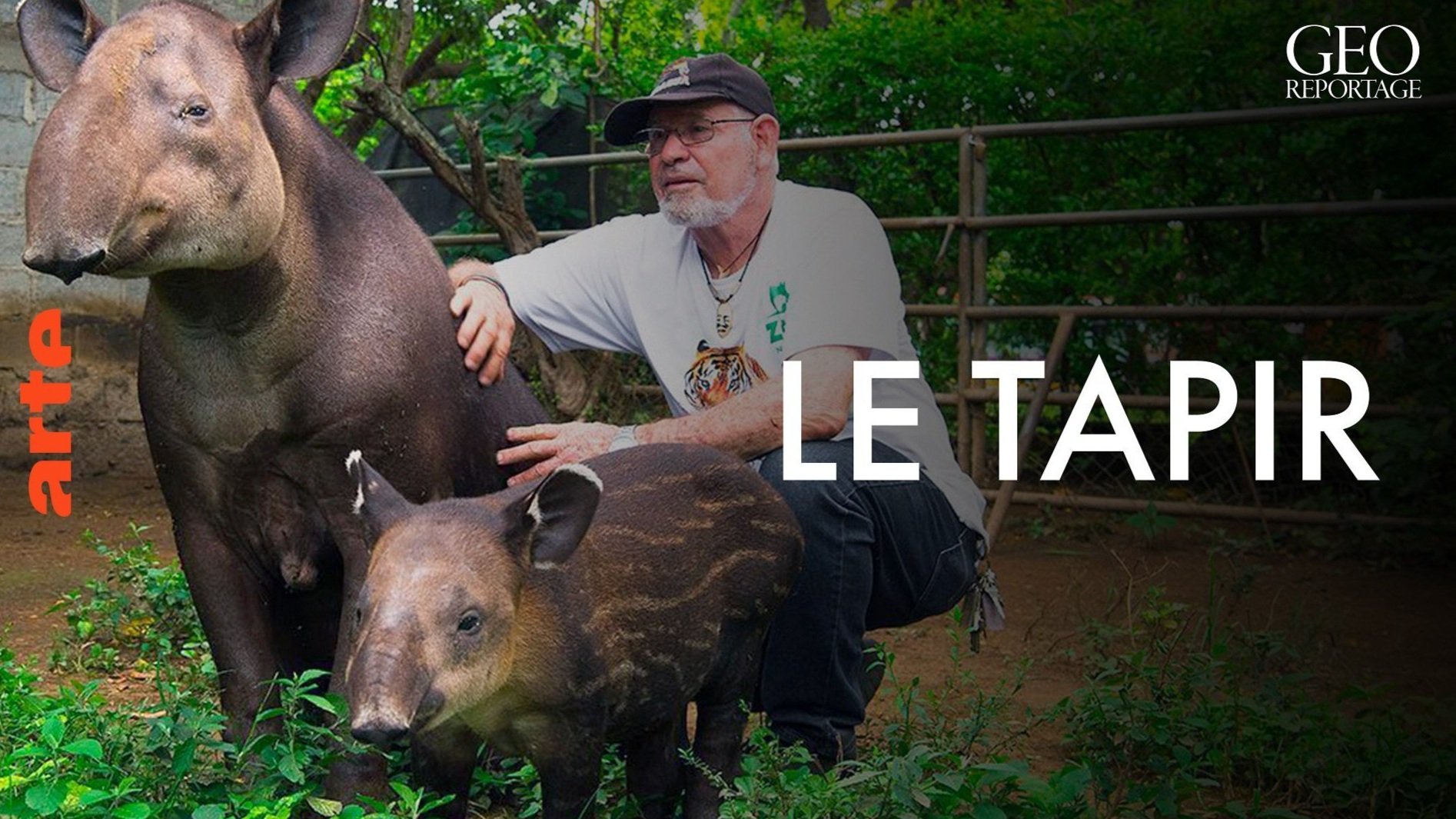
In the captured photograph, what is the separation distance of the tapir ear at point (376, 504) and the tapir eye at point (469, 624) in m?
0.25

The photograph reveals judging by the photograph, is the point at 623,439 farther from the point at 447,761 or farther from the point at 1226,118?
the point at 1226,118

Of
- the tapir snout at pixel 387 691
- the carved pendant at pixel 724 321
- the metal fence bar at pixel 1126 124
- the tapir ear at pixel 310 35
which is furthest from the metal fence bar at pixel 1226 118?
the tapir snout at pixel 387 691

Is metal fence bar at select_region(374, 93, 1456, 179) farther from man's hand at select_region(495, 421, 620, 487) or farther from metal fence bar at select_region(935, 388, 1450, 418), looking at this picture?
man's hand at select_region(495, 421, 620, 487)

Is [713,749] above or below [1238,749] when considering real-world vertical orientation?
above

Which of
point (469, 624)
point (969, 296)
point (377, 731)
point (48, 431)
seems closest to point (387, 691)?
point (377, 731)

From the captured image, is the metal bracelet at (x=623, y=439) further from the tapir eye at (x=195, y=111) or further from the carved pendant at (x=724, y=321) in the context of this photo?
the tapir eye at (x=195, y=111)

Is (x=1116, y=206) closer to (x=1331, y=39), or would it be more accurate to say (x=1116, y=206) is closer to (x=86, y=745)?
(x=1331, y=39)

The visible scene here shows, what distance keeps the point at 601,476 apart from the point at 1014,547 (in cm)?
523

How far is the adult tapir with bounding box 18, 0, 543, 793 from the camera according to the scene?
2.97m

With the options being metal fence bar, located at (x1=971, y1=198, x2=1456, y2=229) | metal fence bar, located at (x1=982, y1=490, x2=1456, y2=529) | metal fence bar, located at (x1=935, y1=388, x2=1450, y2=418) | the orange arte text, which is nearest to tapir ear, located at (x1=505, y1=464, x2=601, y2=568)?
metal fence bar, located at (x1=935, y1=388, x2=1450, y2=418)

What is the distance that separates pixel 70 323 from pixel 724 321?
5344 millimetres

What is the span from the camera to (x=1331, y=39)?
8461 mm

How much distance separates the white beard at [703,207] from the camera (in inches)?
161

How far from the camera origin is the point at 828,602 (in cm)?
386
